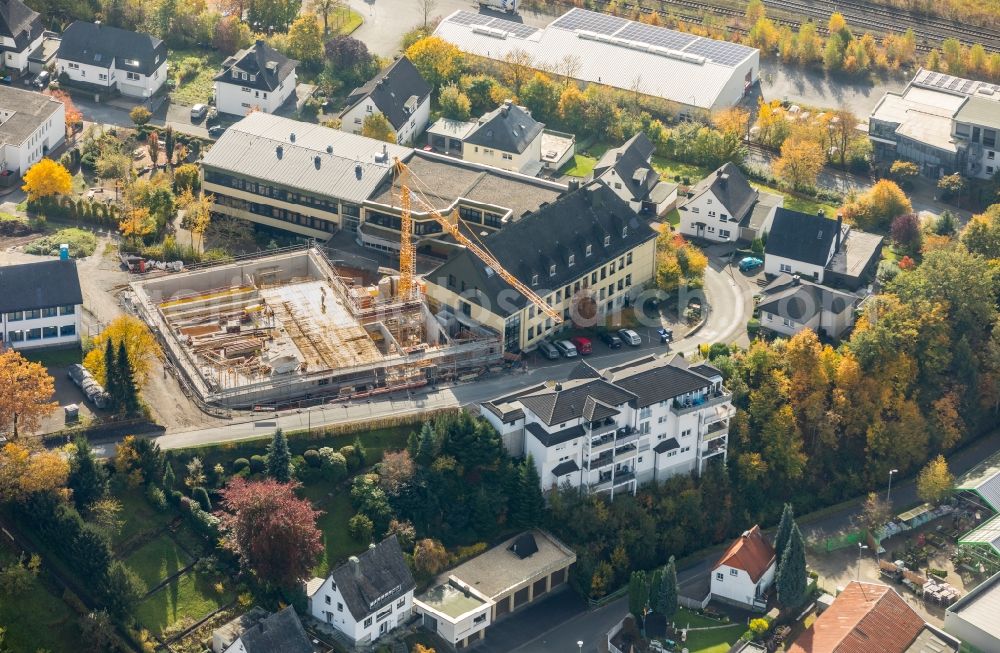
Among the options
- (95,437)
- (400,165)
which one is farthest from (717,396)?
(95,437)

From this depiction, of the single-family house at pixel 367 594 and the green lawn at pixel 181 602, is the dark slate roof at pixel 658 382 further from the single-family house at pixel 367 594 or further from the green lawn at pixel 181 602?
the green lawn at pixel 181 602

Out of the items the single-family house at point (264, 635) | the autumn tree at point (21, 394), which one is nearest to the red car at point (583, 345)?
the single-family house at point (264, 635)

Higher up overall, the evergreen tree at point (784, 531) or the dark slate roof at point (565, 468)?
the dark slate roof at point (565, 468)

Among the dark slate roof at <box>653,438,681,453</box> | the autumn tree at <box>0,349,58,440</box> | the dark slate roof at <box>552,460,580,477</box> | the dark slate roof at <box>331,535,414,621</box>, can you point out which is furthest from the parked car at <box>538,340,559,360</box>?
the autumn tree at <box>0,349,58,440</box>

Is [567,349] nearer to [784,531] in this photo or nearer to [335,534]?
[784,531]

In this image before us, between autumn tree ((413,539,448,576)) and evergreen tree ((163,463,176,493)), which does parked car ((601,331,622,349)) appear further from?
Answer: evergreen tree ((163,463,176,493))
